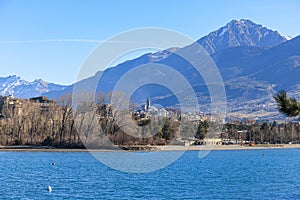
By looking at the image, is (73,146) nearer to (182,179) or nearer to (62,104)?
(62,104)

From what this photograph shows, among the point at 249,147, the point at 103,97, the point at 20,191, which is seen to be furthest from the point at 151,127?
the point at 20,191

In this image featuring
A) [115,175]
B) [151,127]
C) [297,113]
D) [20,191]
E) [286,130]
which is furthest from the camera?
[286,130]

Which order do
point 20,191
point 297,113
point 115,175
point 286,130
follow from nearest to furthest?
1. point 297,113
2. point 20,191
3. point 115,175
4. point 286,130

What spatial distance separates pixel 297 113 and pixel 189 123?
73095 mm

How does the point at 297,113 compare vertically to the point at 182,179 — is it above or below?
above

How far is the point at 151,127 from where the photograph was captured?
236ft

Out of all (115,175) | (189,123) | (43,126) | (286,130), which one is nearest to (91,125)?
(43,126)

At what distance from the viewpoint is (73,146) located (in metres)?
66.0

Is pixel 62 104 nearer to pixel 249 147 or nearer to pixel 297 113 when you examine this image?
pixel 249 147

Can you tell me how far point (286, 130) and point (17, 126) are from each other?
55.6m

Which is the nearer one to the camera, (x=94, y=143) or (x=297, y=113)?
(x=297, y=113)

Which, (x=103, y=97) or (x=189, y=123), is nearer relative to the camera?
(x=103, y=97)

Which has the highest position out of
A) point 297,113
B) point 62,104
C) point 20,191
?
point 62,104

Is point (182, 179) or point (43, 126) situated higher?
point (43, 126)
